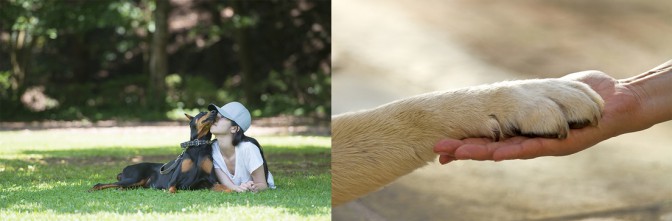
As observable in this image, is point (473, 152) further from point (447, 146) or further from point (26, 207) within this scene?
point (26, 207)

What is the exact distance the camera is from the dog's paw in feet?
5.84

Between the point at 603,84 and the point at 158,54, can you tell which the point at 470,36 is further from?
the point at 158,54

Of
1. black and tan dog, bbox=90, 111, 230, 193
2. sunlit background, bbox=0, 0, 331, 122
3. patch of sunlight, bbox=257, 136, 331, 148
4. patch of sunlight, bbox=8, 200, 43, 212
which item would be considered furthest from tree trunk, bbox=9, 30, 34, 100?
patch of sunlight, bbox=8, 200, 43, 212

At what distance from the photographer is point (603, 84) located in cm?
200

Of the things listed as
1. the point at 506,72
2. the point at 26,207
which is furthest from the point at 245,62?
the point at 26,207

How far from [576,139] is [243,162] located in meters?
1.61

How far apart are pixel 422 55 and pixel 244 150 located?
100 cm

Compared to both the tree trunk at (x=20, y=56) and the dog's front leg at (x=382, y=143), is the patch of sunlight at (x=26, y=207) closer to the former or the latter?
the dog's front leg at (x=382, y=143)

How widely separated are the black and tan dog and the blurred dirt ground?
2.07 ft

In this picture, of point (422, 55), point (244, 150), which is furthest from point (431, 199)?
point (244, 150)

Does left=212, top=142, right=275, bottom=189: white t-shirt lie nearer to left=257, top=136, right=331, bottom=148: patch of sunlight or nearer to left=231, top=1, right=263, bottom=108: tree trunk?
left=257, top=136, right=331, bottom=148: patch of sunlight

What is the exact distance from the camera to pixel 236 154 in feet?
10.4

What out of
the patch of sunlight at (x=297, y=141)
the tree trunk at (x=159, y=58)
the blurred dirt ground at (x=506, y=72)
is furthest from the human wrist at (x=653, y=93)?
the tree trunk at (x=159, y=58)

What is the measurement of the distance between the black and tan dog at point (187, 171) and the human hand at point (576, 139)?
4.42 feet
